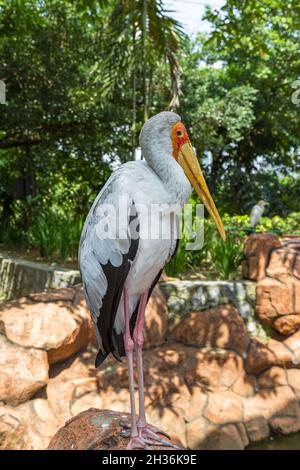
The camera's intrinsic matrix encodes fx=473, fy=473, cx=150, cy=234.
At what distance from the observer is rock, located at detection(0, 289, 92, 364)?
423 cm

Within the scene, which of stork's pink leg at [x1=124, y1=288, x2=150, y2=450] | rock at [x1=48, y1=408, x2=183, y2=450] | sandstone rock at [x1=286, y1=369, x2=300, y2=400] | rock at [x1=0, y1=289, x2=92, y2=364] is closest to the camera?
stork's pink leg at [x1=124, y1=288, x2=150, y2=450]

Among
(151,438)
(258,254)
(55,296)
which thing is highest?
(258,254)

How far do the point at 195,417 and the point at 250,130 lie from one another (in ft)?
34.5

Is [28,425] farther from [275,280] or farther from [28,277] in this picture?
[275,280]

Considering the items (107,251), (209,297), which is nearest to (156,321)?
(209,297)

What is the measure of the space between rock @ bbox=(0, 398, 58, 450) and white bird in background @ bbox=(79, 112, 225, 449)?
2.16 metres

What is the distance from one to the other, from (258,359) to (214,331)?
0.57 m

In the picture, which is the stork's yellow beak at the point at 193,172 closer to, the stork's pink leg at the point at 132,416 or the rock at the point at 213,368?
the stork's pink leg at the point at 132,416

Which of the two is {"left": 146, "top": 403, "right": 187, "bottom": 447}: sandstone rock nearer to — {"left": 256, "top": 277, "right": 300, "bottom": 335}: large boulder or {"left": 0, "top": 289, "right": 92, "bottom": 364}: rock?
{"left": 0, "top": 289, "right": 92, "bottom": 364}: rock

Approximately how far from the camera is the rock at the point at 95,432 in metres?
2.27

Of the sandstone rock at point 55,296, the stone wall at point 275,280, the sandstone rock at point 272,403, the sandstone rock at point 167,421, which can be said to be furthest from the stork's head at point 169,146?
the stone wall at point 275,280

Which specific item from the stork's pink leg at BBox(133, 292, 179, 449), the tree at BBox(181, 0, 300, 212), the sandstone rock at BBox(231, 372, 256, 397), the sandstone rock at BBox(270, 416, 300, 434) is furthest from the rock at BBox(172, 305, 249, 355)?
the tree at BBox(181, 0, 300, 212)

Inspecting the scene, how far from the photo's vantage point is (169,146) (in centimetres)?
207
